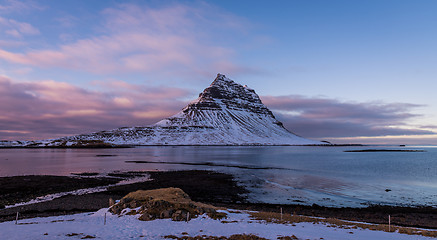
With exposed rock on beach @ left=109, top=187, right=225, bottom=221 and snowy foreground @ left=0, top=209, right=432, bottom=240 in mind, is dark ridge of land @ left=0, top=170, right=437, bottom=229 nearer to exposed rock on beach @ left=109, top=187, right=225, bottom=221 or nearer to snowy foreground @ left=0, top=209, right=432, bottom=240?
exposed rock on beach @ left=109, top=187, right=225, bottom=221

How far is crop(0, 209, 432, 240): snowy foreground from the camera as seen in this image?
1883 cm

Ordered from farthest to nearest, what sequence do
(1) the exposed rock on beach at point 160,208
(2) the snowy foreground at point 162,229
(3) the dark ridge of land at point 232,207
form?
(3) the dark ridge of land at point 232,207, (1) the exposed rock on beach at point 160,208, (2) the snowy foreground at point 162,229

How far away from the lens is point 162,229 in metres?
20.3

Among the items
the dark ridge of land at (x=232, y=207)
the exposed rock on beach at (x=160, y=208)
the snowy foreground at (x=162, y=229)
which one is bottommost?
the dark ridge of land at (x=232, y=207)

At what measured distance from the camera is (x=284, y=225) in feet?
71.1

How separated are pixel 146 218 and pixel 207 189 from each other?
2479cm

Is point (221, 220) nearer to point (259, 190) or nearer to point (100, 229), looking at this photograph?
point (100, 229)

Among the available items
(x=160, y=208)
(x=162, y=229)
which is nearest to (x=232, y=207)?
(x=160, y=208)

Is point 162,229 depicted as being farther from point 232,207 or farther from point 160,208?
point 232,207

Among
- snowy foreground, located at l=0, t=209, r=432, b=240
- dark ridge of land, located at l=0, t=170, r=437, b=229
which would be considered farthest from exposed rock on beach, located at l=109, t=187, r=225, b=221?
dark ridge of land, located at l=0, t=170, r=437, b=229

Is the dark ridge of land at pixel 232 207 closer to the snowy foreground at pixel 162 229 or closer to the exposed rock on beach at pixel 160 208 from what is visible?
the exposed rock on beach at pixel 160 208

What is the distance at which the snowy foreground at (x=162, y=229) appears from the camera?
18.8 meters

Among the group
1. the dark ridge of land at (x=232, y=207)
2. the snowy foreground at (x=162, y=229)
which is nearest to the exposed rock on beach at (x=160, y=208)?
the snowy foreground at (x=162, y=229)

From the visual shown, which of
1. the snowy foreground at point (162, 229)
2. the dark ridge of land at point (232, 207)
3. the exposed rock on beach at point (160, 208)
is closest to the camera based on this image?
the snowy foreground at point (162, 229)
